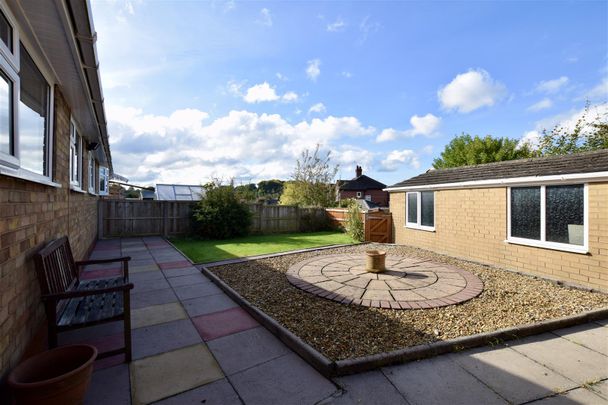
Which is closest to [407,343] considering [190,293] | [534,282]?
[190,293]

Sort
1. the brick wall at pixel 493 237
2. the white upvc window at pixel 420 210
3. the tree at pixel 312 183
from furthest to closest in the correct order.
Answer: the tree at pixel 312 183, the white upvc window at pixel 420 210, the brick wall at pixel 493 237

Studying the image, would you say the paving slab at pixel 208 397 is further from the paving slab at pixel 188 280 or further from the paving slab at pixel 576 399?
the paving slab at pixel 188 280

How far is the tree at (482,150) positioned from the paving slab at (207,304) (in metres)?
24.4

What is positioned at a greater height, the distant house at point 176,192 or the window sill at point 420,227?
the distant house at point 176,192

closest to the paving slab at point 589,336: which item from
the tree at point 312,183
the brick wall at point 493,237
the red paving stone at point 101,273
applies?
the brick wall at point 493,237

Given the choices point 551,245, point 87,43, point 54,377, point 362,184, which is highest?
point 362,184

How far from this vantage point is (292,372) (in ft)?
8.78

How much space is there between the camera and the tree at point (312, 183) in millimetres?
20531

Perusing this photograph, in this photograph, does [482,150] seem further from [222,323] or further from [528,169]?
[222,323]

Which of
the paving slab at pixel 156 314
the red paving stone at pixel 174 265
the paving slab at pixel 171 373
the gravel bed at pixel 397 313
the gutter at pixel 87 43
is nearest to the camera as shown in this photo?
the paving slab at pixel 171 373

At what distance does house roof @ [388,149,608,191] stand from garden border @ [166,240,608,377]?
3183 millimetres

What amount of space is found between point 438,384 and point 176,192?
2254cm

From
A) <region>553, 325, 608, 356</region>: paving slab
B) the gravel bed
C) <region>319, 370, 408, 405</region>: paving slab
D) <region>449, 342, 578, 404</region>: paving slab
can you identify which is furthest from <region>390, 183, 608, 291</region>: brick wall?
<region>319, 370, 408, 405</region>: paving slab

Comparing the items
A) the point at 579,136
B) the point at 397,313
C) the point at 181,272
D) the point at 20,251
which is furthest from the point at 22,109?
the point at 579,136
